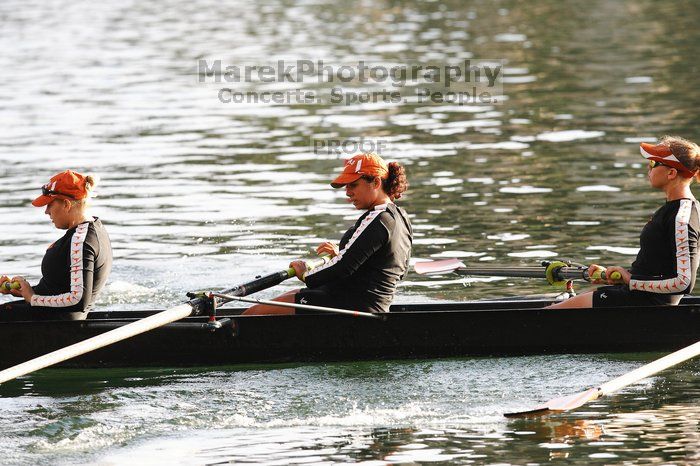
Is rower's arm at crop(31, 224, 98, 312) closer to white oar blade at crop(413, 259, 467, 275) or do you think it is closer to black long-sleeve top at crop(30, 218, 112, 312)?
black long-sleeve top at crop(30, 218, 112, 312)

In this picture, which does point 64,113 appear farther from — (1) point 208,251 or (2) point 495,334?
(2) point 495,334

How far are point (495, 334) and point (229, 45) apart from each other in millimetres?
28863

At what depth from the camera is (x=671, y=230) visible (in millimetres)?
11234

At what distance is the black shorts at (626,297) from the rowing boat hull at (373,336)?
7 cm

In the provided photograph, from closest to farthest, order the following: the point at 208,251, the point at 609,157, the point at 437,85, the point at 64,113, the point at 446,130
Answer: the point at 208,251
the point at 609,157
the point at 446,130
the point at 64,113
the point at 437,85

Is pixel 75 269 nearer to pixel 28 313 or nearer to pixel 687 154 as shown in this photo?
pixel 28 313

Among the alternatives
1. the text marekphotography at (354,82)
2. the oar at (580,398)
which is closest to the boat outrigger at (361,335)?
the oar at (580,398)

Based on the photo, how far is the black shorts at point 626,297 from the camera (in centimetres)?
1162

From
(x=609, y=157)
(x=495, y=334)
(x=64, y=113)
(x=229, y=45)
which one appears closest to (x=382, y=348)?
(x=495, y=334)

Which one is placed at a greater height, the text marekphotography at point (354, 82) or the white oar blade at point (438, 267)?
the text marekphotography at point (354, 82)

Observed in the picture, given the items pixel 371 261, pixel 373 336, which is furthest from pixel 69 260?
pixel 373 336

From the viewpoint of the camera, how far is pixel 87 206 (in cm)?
1167

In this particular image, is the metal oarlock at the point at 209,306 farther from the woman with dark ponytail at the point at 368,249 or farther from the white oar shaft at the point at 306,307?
the woman with dark ponytail at the point at 368,249

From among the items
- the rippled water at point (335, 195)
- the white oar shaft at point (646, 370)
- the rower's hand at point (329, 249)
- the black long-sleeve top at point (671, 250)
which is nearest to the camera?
the white oar shaft at point (646, 370)
